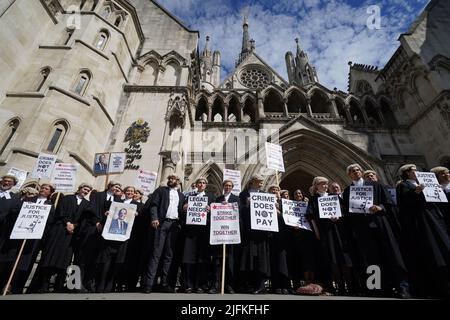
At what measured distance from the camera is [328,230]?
13.9 feet

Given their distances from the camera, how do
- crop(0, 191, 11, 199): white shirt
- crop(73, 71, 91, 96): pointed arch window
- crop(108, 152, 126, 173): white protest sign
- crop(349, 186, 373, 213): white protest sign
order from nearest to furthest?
crop(349, 186, 373, 213): white protest sign < crop(0, 191, 11, 199): white shirt < crop(108, 152, 126, 173): white protest sign < crop(73, 71, 91, 96): pointed arch window

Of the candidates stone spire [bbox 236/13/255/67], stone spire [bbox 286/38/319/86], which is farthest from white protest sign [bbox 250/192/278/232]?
stone spire [bbox 236/13/255/67]

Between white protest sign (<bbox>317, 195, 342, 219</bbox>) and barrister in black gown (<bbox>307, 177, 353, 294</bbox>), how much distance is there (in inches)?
3.3

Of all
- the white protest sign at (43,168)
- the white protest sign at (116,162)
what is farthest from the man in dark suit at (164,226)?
the white protest sign at (43,168)

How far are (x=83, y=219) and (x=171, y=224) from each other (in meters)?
1.97

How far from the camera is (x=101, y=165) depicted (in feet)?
22.4

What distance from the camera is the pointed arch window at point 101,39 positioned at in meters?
11.2

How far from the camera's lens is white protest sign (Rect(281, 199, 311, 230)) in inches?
176

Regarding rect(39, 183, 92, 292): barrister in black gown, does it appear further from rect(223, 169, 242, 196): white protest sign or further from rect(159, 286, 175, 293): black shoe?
rect(223, 169, 242, 196): white protest sign

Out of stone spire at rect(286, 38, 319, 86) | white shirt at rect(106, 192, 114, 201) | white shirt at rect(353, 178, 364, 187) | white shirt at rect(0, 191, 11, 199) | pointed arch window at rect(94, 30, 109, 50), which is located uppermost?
stone spire at rect(286, 38, 319, 86)

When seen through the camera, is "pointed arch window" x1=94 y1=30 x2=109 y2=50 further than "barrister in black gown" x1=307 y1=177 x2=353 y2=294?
Yes

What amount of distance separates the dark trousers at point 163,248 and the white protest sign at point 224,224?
0.79m

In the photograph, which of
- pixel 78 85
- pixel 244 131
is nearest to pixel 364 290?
pixel 244 131

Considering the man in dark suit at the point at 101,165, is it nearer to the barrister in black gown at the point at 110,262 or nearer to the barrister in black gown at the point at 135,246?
the barrister in black gown at the point at 135,246
